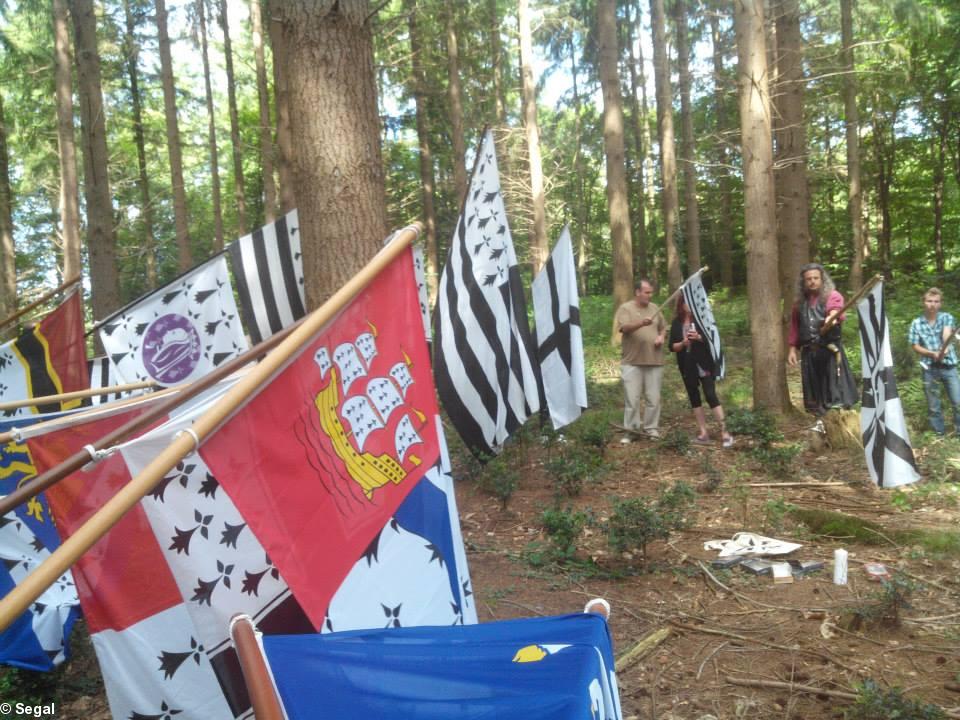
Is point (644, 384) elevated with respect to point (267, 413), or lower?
lower

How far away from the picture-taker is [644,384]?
373 inches

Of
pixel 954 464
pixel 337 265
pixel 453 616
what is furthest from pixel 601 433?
pixel 453 616

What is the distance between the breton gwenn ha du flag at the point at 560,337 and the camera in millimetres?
5406

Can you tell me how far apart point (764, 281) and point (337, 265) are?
6.57 m

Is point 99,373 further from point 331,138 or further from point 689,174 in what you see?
point 689,174

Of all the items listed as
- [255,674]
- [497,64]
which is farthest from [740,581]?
[497,64]

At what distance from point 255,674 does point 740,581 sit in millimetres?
4131

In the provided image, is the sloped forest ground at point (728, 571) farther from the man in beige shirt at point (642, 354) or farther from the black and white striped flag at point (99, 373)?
the black and white striped flag at point (99, 373)

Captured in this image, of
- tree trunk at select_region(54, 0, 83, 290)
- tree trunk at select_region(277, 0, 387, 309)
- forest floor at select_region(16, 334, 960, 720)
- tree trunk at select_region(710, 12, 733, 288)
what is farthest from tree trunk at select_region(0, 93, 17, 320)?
tree trunk at select_region(710, 12, 733, 288)

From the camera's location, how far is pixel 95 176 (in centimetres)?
1105

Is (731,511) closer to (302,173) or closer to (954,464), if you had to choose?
(954,464)

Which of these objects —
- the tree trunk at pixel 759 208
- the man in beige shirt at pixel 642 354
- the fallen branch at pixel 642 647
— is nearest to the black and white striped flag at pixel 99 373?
the fallen branch at pixel 642 647

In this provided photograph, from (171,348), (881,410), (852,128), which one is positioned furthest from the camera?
(852,128)

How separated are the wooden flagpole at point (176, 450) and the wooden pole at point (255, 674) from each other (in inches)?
16.2
